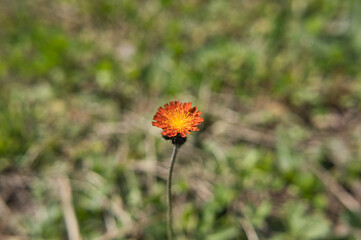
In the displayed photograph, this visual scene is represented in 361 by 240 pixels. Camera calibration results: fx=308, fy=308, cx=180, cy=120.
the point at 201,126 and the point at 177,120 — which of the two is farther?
the point at 201,126

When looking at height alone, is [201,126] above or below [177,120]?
above

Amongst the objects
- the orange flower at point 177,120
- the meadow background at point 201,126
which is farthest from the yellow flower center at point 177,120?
the meadow background at point 201,126

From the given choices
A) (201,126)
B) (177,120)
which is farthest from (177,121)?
(201,126)

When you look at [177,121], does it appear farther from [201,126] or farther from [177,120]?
[201,126]

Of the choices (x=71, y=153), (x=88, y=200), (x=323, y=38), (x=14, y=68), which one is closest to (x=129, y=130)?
(x=71, y=153)

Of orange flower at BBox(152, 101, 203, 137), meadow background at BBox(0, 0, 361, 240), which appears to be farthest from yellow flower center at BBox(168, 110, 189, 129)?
meadow background at BBox(0, 0, 361, 240)

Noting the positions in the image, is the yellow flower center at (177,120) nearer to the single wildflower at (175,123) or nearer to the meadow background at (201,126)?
the single wildflower at (175,123)

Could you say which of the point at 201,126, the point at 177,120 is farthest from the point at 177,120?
the point at 201,126
